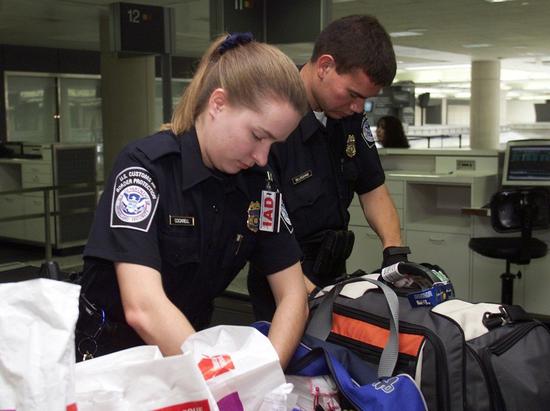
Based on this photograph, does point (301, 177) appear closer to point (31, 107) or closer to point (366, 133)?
point (366, 133)

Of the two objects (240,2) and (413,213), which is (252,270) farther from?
(413,213)

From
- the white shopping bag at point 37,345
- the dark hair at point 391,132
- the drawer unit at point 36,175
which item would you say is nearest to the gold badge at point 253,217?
the white shopping bag at point 37,345

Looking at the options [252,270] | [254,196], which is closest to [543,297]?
[252,270]

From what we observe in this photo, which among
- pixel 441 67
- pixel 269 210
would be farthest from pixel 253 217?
pixel 441 67

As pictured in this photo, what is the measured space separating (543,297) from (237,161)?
12.1 ft

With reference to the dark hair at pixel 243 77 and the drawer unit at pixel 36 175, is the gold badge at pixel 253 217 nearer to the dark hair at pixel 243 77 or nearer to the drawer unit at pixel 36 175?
the dark hair at pixel 243 77

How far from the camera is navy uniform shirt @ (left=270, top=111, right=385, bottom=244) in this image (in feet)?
5.65

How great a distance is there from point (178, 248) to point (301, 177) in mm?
571

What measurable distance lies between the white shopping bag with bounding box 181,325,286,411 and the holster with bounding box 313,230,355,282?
0.80 m

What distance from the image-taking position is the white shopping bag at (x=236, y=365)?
2.97ft

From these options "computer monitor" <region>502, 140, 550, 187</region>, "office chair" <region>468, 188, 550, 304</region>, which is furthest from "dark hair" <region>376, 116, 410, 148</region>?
"office chair" <region>468, 188, 550, 304</region>

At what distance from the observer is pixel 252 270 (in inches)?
66.6

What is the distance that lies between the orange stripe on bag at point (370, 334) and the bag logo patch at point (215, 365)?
38 cm

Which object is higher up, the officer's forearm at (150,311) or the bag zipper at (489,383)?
the officer's forearm at (150,311)
